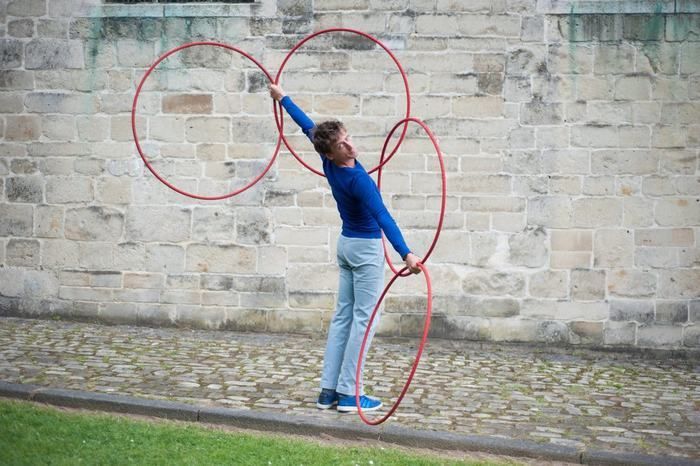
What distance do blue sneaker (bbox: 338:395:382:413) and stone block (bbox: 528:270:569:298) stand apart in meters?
3.17

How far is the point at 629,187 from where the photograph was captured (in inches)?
352

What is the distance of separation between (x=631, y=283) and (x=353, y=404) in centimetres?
391

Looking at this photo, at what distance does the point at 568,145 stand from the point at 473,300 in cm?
177

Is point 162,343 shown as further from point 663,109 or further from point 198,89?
point 663,109

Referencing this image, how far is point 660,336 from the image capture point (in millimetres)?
8938

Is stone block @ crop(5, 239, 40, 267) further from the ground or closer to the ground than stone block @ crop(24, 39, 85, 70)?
closer to the ground

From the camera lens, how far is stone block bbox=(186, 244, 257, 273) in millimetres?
9383

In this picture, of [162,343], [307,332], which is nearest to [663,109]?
[307,332]

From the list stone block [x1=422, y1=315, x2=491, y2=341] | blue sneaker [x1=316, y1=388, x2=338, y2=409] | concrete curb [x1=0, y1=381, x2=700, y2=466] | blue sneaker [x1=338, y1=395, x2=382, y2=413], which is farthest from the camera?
stone block [x1=422, y1=315, x2=491, y2=341]

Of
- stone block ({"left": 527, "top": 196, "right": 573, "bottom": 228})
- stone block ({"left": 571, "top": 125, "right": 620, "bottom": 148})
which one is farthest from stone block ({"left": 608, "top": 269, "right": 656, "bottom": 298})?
stone block ({"left": 571, "top": 125, "right": 620, "bottom": 148})

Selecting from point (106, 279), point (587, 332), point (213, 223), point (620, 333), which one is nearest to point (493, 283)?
point (587, 332)

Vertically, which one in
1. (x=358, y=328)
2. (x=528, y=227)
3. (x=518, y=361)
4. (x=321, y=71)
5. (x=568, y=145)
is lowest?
(x=518, y=361)

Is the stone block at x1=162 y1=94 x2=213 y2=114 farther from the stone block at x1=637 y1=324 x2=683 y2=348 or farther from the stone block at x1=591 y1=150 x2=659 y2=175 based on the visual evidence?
the stone block at x1=637 y1=324 x2=683 y2=348

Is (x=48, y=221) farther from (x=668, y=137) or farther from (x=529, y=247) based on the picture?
(x=668, y=137)
